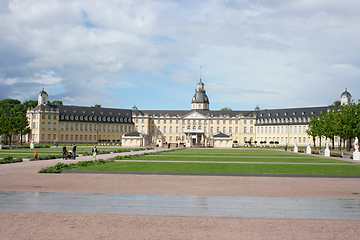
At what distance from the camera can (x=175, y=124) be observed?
459 feet

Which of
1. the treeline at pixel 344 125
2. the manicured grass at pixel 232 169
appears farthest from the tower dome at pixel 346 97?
the manicured grass at pixel 232 169

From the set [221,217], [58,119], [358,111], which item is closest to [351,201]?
[221,217]

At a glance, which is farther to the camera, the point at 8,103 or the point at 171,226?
the point at 8,103

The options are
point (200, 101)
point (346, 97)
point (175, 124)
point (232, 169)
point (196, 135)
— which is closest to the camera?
point (232, 169)

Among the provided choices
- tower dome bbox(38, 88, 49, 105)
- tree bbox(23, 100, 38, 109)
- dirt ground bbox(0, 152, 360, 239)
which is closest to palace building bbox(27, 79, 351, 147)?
tower dome bbox(38, 88, 49, 105)

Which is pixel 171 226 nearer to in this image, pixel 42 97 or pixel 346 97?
pixel 346 97

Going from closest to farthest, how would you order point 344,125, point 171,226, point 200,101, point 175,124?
point 171,226
point 344,125
point 175,124
point 200,101

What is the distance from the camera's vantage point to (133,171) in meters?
23.3

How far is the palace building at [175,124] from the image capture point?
11856 cm

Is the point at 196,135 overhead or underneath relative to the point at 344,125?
underneath

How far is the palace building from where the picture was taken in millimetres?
118562

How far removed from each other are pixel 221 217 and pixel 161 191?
5246 mm

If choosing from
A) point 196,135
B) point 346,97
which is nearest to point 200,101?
point 196,135

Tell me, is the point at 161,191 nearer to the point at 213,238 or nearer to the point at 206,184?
the point at 206,184
